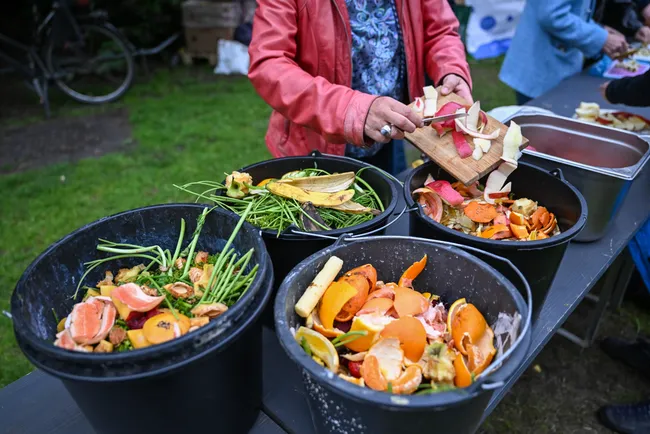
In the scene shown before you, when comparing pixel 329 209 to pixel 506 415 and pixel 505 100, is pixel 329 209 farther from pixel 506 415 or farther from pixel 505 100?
pixel 505 100

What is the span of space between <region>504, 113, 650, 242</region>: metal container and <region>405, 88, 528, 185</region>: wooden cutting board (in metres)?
0.27

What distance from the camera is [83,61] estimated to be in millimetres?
6137

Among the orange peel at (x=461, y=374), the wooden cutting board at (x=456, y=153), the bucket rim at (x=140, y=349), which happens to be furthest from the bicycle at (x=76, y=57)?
the orange peel at (x=461, y=374)

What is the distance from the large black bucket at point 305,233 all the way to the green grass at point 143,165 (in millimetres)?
2040

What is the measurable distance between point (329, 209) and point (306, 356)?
66cm

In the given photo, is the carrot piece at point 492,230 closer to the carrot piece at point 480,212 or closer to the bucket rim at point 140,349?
the carrot piece at point 480,212

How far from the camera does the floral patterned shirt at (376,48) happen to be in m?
1.96

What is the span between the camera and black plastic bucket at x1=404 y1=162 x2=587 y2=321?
129cm

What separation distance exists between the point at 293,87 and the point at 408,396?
46.3 inches

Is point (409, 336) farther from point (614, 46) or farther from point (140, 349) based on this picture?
point (614, 46)

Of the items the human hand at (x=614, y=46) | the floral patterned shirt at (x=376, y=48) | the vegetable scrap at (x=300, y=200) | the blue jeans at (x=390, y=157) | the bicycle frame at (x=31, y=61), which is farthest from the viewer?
the bicycle frame at (x=31, y=61)

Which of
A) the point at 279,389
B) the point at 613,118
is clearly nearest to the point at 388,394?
the point at 279,389

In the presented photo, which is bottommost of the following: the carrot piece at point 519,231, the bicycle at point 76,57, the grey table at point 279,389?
the bicycle at point 76,57

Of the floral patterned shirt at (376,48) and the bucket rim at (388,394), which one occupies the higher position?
the floral patterned shirt at (376,48)
